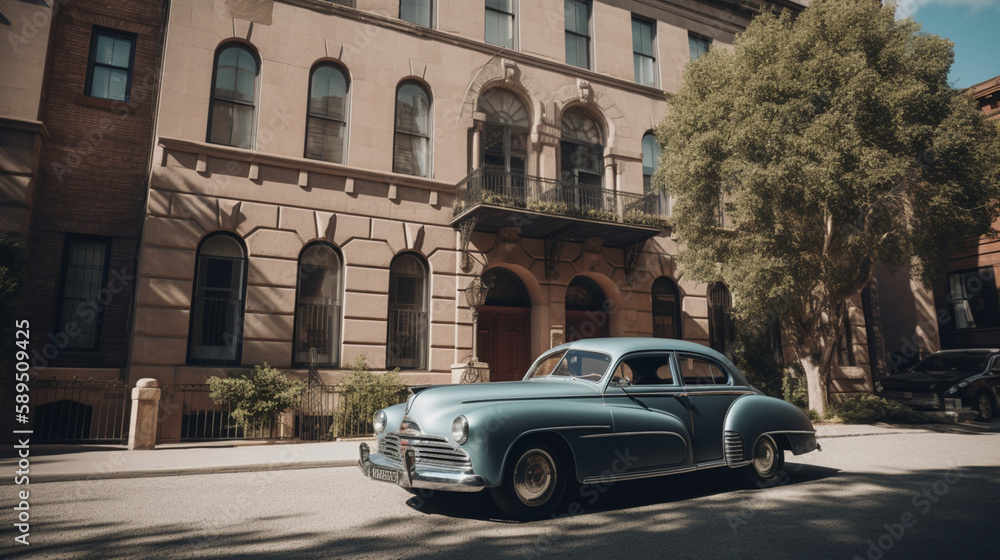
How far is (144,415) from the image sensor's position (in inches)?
439

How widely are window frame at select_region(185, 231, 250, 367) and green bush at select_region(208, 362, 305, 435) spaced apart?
2.93ft

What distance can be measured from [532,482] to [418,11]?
15.8 metres

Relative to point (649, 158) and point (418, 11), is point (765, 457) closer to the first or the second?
point (649, 158)

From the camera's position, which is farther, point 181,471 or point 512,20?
point 512,20

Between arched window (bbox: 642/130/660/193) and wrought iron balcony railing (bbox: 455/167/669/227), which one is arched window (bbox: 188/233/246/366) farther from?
arched window (bbox: 642/130/660/193)

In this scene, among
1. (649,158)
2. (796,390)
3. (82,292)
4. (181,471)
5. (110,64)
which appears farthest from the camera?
(649,158)

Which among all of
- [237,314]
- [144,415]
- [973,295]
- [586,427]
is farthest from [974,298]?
[144,415]

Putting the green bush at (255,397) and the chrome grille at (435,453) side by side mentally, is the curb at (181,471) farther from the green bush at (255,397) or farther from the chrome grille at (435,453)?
the chrome grille at (435,453)

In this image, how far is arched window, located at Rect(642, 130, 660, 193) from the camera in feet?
66.7

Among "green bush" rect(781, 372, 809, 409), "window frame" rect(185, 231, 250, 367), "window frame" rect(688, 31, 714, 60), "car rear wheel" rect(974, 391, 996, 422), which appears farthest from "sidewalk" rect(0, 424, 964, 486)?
"window frame" rect(688, 31, 714, 60)

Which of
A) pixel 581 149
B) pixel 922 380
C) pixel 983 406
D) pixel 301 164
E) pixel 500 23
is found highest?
pixel 500 23

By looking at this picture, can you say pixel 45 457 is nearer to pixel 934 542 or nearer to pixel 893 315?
pixel 934 542

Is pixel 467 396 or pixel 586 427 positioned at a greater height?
pixel 467 396

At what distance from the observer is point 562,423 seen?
5789 mm
